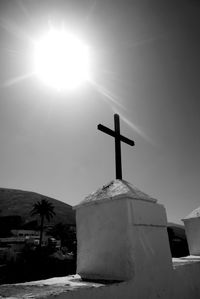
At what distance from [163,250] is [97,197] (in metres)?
1.42

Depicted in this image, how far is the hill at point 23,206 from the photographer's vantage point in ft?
278

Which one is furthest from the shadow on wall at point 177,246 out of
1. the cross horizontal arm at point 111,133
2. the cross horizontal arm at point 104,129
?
the cross horizontal arm at point 104,129

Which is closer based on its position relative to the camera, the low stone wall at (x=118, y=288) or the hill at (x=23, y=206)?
the low stone wall at (x=118, y=288)

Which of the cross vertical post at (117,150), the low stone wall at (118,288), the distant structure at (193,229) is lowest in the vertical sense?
the low stone wall at (118,288)

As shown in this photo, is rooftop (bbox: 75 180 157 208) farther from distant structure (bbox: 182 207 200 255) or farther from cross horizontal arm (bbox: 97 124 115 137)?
distant structure (bbox: 182 207 200 255)

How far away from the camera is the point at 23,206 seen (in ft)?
295

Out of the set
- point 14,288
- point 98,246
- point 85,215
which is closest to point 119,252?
point 98,246

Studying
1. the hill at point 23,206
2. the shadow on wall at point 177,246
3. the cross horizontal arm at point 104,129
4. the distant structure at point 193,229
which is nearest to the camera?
the cross horizontal arm at point 104,129

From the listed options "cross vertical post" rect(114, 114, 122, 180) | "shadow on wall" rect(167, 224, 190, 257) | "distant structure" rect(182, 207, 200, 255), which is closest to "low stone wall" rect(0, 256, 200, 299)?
"cross vertical post" rect(114, 114, 122, 180)

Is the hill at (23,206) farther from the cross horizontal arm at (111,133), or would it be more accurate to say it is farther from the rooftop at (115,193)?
the rooftop at (115,193)

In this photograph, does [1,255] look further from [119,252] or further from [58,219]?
[58,219]

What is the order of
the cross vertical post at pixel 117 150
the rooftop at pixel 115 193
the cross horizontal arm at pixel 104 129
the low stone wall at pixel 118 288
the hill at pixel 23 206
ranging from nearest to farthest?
1. the low stone wall at pixel 118 288
2. the rooftop at pixel 115 193
3. the cross vertical post at pixel 117 150
4. the cross horizontal arm at pixel 104 129
5. the hill at pixel 23 206

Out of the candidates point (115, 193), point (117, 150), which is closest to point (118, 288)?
point (115, 193)

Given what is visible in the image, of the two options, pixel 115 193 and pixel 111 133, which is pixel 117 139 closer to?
pixel 111 133
